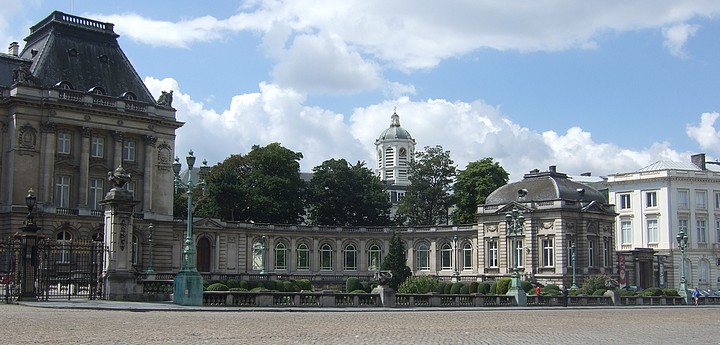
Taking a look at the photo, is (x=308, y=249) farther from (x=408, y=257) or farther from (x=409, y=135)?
(x=409, y=135)

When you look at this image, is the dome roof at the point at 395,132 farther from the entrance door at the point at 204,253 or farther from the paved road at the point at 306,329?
the paved road at the point at 306,329

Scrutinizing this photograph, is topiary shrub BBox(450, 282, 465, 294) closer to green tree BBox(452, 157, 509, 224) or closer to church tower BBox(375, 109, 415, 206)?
green tree BBox(452, 157, 509, 224)

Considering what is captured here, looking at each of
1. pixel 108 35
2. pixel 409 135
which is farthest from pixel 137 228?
pixel 409 135

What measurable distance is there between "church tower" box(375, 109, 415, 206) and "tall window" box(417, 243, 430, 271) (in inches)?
2825

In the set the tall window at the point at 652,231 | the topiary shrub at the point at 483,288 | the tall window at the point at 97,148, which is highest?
the tall window at the point at 97,148

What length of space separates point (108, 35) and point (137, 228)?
613 inches

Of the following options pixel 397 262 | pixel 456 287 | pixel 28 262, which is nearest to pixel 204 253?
pixel 397 262

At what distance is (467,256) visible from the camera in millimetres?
85438

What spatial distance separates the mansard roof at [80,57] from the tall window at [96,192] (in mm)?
6776

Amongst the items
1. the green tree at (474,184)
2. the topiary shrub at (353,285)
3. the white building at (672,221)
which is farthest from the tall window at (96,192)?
the white building at (672,221)

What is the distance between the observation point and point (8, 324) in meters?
23.1

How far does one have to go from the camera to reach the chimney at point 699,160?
93.6 m

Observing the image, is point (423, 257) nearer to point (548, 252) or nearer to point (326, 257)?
point (326, 257)

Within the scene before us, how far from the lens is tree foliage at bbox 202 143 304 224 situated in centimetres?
8712
